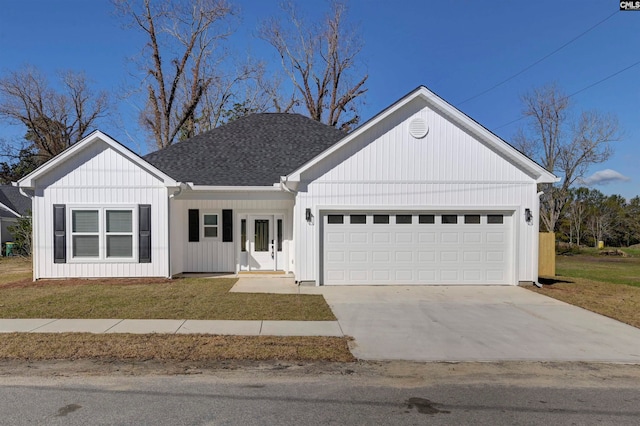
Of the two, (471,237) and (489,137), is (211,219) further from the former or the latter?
(489,137)

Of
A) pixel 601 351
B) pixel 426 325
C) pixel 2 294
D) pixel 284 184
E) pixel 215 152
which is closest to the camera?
pixel 601 351

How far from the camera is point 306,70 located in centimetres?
3128

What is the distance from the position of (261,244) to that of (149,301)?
5.19 metres

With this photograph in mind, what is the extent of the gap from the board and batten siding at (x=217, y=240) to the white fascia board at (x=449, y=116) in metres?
2.19

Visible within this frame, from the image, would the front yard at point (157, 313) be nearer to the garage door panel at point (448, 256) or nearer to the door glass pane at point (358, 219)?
the door glass pane at point (358, 219)

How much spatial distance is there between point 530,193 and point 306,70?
23.3 meters

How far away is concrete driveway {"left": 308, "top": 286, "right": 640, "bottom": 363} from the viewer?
5.93 metres

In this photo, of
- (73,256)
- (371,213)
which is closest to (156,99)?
(73,256)

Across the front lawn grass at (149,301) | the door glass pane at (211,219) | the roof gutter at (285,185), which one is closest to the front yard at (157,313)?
the front lawn grass at (149,301)

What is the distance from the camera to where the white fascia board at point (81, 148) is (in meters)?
11.7

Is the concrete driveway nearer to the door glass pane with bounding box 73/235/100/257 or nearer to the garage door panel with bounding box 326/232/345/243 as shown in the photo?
the garage door panel with bounding box 326/232/345/243

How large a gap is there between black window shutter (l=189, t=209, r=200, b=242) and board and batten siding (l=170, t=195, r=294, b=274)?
0.36 ft

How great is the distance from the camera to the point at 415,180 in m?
11.8

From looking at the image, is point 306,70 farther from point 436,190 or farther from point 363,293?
point 363,293
